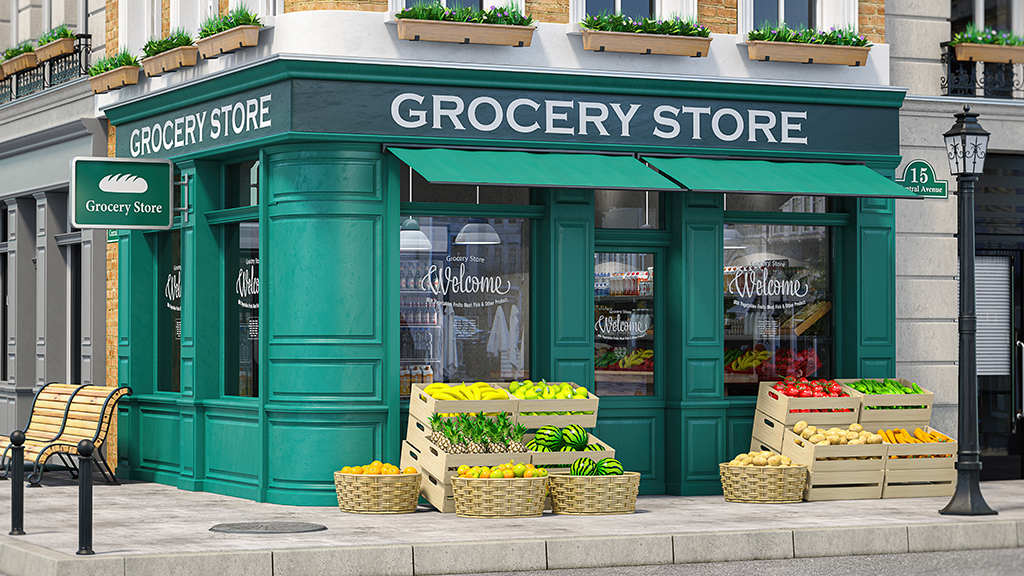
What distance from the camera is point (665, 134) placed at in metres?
13.1

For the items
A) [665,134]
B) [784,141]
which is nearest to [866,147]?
[784,141]

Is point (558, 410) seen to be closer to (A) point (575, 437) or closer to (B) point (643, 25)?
(A) point (575, 437)

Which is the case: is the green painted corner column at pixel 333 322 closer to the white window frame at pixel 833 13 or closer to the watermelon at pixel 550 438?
the watermelon at pixel 550 438

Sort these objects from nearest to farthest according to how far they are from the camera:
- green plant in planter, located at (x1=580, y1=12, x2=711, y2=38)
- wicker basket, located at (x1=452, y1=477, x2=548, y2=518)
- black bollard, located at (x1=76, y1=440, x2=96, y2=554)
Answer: black bollard, located at (x1=76, y1=440, x2=96, y2=554) < wicker basket, located at (x1=452, y1=477, x2=548, y2=518) < green plant in planter, located at (x1=580, y1=12, x2=711, y2=38)

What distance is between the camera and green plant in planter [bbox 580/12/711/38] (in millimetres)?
12758

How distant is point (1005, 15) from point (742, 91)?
144 inches

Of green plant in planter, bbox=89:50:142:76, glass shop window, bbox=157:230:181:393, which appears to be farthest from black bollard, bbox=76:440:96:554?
green plant in planter, bbox=89:50:142:76

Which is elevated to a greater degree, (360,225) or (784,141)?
(784,141)

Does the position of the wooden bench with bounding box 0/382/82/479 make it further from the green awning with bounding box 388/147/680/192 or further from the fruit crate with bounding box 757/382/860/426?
the fruit crate with bounding box 757/382/860/426

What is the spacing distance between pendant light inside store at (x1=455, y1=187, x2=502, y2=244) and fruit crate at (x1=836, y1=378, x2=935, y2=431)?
3.51 m

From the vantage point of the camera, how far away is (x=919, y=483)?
42.0 feet

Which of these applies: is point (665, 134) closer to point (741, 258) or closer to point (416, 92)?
point (741, 258)

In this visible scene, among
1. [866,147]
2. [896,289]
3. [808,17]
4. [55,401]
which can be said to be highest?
[808,17]

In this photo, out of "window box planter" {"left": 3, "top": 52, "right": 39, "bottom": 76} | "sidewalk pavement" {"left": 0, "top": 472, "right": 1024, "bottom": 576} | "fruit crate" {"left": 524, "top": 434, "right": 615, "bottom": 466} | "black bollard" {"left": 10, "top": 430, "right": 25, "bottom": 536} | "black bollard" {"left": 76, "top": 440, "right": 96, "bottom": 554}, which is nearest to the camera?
"black bollard" {"left": 76, "top": 440, "right": 96, "bottom": 554}
